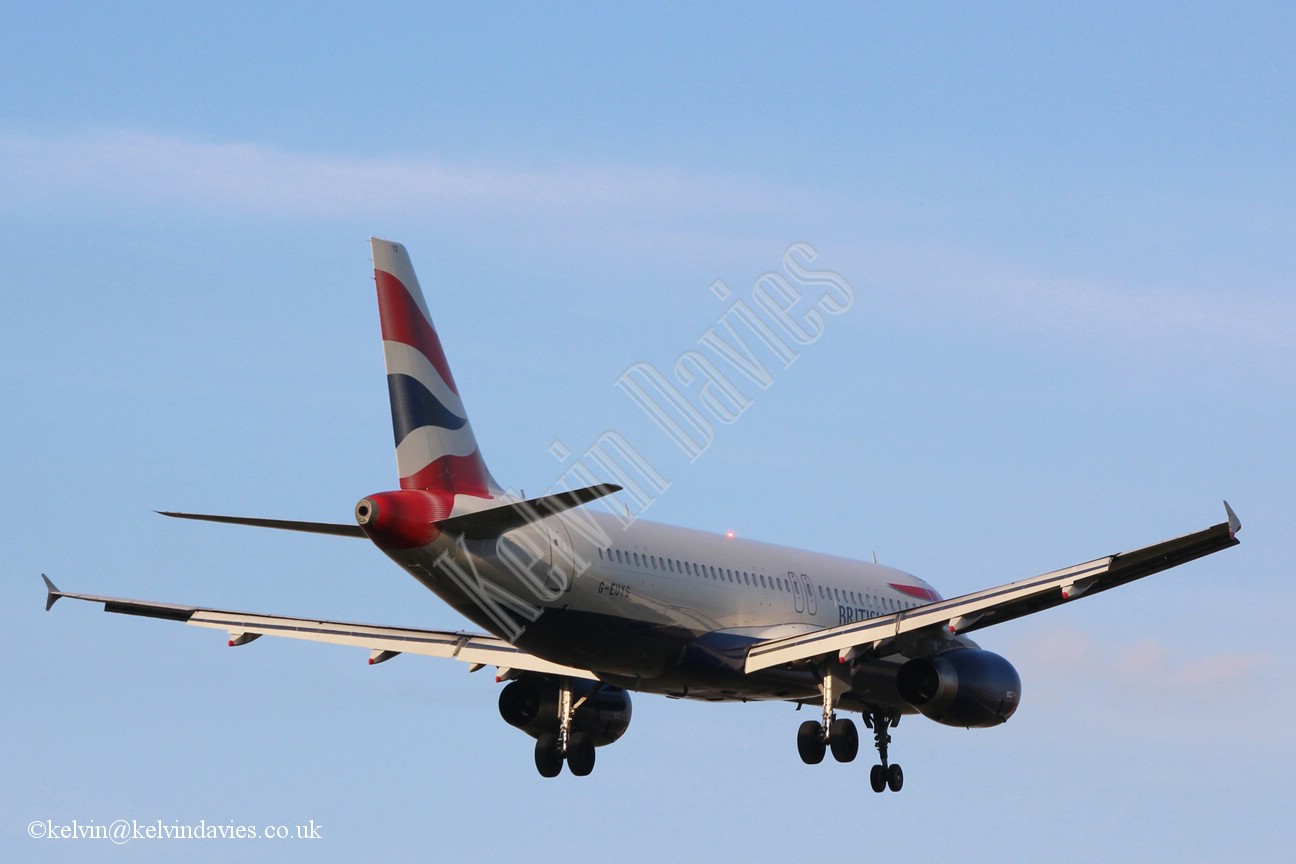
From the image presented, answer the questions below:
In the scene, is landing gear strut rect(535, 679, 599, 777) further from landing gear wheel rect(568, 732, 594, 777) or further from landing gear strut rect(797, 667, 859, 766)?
landing gear strut rect(797, 667, 859, 766)

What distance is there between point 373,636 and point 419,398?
828 centimetres

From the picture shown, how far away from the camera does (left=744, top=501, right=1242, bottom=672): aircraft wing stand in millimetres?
34000

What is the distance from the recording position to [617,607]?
127 ft

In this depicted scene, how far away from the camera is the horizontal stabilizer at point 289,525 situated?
30708 mm

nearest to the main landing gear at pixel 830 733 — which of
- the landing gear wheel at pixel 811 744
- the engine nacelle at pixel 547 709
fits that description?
the landing gear wheel at pixel 811 744

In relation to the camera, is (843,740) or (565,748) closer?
(843,740)

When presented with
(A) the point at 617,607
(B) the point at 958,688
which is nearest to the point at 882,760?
(B) the point at 958,688

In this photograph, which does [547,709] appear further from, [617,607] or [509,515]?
[509,515]

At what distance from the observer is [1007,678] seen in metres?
44.3

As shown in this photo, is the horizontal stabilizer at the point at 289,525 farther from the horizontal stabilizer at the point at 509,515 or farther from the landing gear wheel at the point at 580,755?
the landing gear wheel at the point at 580,755

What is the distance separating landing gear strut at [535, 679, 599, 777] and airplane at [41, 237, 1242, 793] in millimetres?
46

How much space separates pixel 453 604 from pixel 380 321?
5.41 metres

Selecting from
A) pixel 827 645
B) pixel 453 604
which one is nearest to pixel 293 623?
pixel 453 604

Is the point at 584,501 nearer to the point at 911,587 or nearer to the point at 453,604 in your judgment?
the point at 453,604
